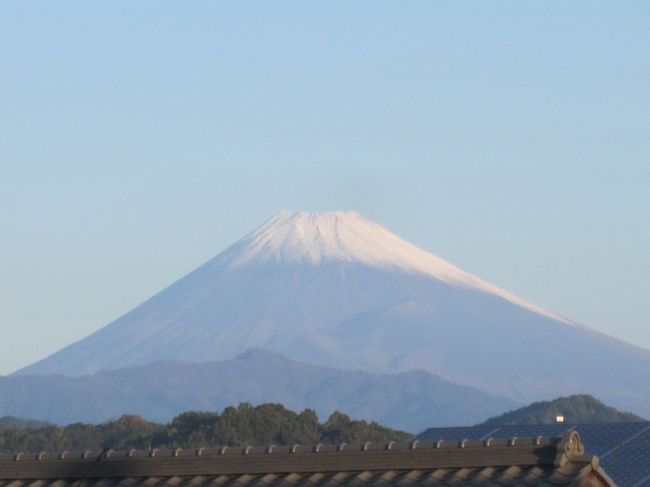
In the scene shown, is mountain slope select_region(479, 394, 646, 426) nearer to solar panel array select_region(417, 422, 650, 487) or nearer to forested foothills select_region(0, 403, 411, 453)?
forested foothills select_region(0, 403, 411, 453)

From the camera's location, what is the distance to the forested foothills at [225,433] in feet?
224

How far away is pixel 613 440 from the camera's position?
2400cm

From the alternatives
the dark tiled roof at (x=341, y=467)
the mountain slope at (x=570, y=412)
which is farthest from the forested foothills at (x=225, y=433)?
the dark tiled roof at (x=341, y=467)

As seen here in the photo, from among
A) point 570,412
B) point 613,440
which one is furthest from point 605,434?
point 570,412

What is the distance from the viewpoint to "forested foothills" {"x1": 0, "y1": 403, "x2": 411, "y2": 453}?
224 feet

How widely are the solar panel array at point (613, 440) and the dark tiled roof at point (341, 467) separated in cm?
1238

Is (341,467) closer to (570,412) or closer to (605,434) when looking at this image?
(605,434)

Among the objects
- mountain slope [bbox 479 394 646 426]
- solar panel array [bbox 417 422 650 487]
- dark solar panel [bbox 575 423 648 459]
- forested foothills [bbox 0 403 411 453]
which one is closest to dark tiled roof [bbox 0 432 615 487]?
solar panel array [bbox 417 422 650 487]

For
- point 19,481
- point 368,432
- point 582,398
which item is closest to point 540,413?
point 582,398

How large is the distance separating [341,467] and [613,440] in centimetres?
1524

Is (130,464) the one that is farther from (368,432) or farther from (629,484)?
(368,432)

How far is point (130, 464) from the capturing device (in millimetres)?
9812

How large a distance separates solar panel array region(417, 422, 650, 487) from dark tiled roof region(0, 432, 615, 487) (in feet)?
40.6

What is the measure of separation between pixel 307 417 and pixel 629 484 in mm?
53423
